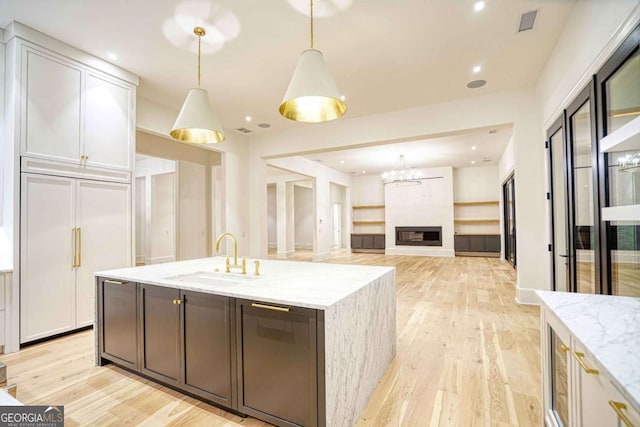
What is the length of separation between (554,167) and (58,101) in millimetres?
5947

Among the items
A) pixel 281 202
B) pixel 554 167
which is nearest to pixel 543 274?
pixel 554 167

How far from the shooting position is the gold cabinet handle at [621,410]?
83 cm

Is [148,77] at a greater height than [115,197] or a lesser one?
greater

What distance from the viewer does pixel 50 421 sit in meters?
1.40

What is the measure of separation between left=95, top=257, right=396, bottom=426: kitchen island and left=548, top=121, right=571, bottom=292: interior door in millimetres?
2281

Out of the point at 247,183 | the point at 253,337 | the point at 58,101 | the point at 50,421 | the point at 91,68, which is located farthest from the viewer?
the point at 247,183

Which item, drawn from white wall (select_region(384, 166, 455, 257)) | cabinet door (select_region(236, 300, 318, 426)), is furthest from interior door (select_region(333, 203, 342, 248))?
cabinet door (select_region(236, 300, 318, 426))

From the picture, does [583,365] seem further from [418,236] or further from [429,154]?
[418,236]

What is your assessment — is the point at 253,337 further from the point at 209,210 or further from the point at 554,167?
the point at 209,210

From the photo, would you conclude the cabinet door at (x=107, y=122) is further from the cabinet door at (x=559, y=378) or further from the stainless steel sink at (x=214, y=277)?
the cabinet door at (x=559, y=378)

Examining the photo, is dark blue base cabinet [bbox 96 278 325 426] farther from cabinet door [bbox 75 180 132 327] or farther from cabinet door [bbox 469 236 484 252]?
cabinet door [bbox 469 236 484 252]

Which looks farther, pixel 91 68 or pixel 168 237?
pixel 168 237

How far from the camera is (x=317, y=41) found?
10.9 feet

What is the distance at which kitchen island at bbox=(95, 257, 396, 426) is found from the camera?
1.66 meters
